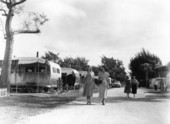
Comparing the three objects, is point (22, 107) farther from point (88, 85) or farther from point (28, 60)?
point (28, 60)

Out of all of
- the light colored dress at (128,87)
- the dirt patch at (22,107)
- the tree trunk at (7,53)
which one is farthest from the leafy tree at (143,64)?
the dirt patch at (22,107)

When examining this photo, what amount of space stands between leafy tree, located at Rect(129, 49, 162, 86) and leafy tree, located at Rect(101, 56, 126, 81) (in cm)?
2840

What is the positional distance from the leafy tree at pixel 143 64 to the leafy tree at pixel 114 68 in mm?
28398

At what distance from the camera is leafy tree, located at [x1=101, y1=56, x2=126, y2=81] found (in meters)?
112

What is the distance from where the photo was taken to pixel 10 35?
70.4 feet

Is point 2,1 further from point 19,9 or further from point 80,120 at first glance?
point 80,120

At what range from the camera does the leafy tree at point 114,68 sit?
368 ft

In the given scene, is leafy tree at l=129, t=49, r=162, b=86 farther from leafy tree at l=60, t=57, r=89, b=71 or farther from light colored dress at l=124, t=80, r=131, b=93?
light colored dress at l=124, t=80, r=131, b=93

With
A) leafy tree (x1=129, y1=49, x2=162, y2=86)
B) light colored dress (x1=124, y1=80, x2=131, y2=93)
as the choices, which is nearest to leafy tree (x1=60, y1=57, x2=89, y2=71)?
leafy tree (x1=129, y1=49, x2=162, y2=86)

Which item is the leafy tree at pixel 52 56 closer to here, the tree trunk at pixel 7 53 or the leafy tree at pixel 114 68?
the leafy tree at pixel 114 68

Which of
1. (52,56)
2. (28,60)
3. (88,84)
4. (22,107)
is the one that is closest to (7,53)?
(28,60)

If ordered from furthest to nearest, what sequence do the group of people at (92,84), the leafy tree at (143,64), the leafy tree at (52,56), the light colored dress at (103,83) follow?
the leafy tree at (52,56) → the leafy tree at (143,64) → the light colored dress at (103,83) → the group of people at (92,84)

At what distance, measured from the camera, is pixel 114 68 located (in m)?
114

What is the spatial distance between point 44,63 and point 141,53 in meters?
59.1
